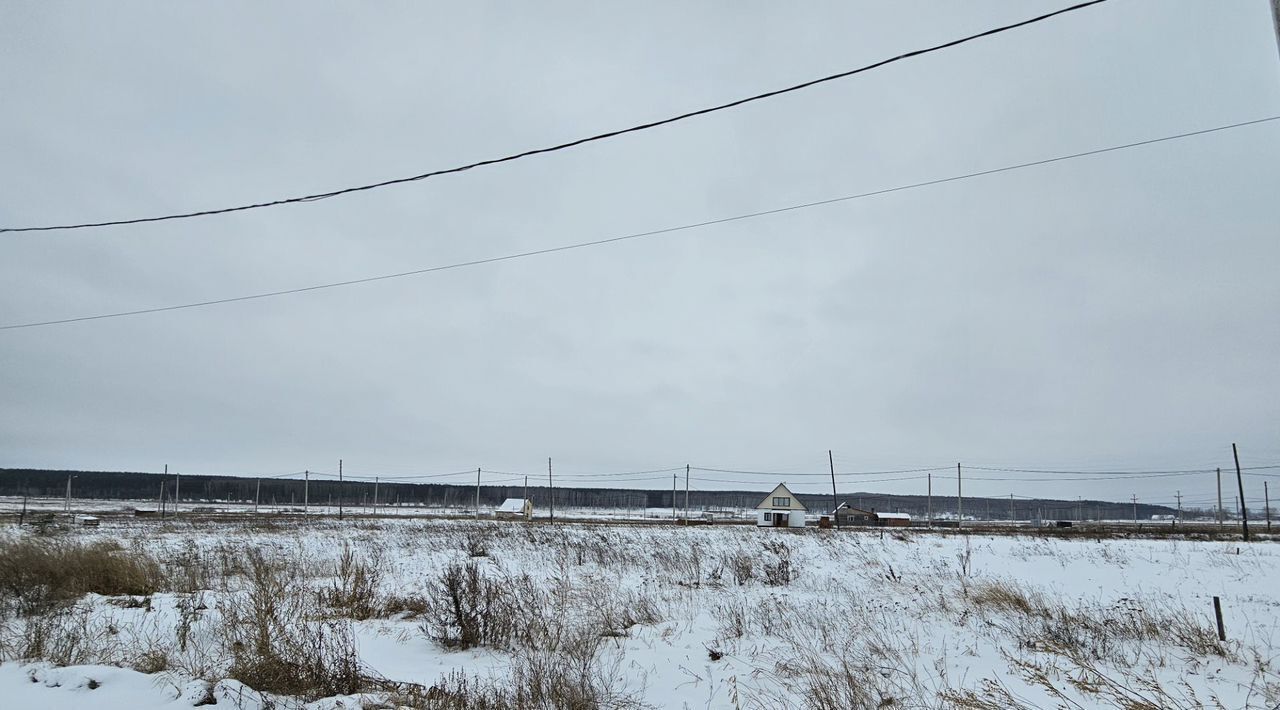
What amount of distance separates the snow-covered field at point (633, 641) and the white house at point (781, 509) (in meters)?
31.3

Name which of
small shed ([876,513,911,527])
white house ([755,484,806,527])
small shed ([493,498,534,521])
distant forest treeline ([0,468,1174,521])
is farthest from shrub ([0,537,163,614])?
distant forest treeline ([0,468,1174,521])

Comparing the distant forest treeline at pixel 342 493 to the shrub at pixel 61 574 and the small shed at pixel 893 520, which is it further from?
the shrub at pixel 61 574

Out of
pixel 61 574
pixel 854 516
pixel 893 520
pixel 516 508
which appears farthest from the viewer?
pixel 854 516

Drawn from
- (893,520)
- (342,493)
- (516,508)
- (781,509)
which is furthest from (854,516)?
(342,493)

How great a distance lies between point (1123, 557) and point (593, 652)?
20885 mm

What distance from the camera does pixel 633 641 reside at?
957 centimetres

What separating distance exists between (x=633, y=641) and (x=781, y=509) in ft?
136

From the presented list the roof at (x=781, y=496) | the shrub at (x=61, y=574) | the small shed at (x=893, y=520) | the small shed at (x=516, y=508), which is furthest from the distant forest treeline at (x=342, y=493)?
the shrub at (x=61, y=574)

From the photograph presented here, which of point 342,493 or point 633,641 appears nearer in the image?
point 633,641

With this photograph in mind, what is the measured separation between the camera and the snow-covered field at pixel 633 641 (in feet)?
22.0

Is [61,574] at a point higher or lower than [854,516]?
higher

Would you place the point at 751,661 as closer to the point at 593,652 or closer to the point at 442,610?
the point at 593,652

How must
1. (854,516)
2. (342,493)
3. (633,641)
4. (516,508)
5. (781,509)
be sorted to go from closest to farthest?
(633,641) < (781,509) < (516,508) < (854,516) < (342,493)

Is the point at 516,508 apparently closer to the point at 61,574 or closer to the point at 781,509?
the point at 781,509
